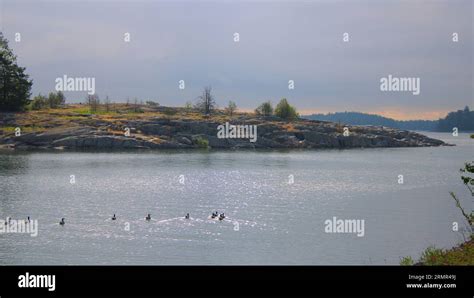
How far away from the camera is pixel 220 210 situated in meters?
68.9

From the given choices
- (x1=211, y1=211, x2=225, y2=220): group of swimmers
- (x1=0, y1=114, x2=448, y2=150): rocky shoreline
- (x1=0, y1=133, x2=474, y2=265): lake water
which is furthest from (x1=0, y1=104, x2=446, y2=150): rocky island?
(x1=211, y1=211, x2=225, y2=220): group of swimmers

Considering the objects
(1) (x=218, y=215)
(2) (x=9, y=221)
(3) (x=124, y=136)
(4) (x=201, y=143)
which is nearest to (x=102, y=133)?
(3) (x=124, y=136)

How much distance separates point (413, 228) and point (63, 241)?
3595 centimetres

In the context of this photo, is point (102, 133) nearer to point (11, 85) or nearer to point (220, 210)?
point (11, 85)

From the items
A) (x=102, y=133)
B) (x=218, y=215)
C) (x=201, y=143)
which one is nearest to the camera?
(x=218, y=215)

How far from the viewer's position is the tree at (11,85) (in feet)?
623

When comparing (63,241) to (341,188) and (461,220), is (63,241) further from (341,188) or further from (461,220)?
(341,188)

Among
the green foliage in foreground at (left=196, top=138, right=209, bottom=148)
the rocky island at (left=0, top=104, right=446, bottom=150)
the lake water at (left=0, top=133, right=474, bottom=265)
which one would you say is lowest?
the lake water at (left=0, top=133, right=474, bottom=265)

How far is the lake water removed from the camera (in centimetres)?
4747

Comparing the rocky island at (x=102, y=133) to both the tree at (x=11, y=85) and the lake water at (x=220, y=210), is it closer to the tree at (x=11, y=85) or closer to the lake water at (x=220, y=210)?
the tree at (x=11, y=85)

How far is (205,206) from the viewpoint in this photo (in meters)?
71.7

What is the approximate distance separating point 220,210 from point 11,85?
14675 centimetres

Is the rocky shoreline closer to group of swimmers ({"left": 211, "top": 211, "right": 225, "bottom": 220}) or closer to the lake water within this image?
the lake water

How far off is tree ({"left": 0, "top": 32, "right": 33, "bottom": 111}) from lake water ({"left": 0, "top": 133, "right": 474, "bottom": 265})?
7021 cm
